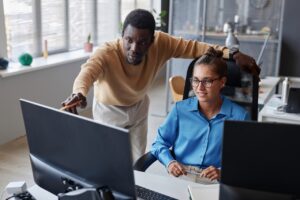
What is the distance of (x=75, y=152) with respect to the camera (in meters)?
1.13

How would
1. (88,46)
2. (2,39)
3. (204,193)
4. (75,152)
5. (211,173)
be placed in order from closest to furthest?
(75,152) → (204,193) → (211,173) → (2,39) → (88,46)

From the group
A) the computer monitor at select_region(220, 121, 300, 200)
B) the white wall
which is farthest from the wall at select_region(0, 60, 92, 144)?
the computer monitor at select_region(220, 121, 300, 200)

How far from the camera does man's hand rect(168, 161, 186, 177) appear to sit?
180 centimetres

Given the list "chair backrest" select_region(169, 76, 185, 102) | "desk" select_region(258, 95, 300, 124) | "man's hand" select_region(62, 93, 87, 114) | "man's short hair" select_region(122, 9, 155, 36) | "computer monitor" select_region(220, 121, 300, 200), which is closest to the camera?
"computer monitor" select_region(220, 121, 300, 200)

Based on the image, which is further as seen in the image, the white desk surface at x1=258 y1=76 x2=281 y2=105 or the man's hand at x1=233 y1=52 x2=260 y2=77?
the white desk surface at x1=258 y1=76 x2=281 y2=105

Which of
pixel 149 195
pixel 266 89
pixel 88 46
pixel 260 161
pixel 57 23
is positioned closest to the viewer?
pixel 260 161

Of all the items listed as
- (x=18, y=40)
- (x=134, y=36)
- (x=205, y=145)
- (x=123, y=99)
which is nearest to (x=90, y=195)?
(x=205, y=145)

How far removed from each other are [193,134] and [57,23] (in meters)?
3.39

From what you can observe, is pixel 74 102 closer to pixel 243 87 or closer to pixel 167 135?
pixel 167 135

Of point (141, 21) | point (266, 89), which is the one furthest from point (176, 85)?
point (141, 21)

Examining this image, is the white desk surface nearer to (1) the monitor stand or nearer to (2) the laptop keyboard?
(2) the laptop keyboard

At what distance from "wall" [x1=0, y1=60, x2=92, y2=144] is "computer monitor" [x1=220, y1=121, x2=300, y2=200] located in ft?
10.4

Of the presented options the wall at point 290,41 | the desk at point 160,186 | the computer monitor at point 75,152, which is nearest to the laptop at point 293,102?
the desk at point 160,186

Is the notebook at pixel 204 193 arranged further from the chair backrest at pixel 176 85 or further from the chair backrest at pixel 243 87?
the chair backrest at pixel 176 85
